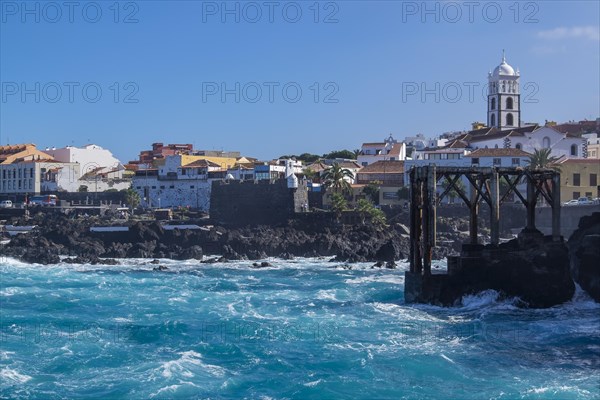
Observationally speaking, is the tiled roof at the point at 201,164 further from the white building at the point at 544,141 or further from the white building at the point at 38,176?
the white building at the point at 544,141

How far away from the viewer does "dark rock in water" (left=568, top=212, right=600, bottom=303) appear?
37.7 meters

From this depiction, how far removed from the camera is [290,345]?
98.2ft

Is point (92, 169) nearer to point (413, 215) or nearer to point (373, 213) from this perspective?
point (373, 213)

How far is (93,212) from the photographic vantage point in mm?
93500

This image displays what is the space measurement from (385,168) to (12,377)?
7019 cm

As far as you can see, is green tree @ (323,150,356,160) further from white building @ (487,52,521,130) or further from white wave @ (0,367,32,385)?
white wave @ (0,367,32,385)

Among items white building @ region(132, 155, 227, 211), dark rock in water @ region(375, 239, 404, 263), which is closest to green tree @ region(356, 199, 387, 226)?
dark rock in water @ region(375, 239, 404, 263)

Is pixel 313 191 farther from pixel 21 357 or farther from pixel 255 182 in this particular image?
pixel 21 357

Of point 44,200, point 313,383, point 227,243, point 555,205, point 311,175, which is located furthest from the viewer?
point 44,200

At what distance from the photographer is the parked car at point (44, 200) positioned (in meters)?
96.8

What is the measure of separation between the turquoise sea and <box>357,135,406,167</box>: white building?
201 feet

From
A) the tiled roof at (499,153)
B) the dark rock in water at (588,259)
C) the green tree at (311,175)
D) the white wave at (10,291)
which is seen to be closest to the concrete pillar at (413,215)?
the dark rock in water at (588,259)

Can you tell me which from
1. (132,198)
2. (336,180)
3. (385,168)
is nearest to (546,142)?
(385,168)

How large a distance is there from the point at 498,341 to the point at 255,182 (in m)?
55.1
